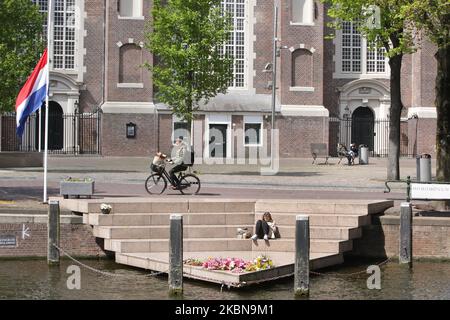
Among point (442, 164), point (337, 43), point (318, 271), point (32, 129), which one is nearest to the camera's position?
point (318, 271)

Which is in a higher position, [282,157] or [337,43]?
[337,43]

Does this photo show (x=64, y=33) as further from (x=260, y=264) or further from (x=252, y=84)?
(x=260, y=264)

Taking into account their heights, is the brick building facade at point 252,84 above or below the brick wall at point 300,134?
above

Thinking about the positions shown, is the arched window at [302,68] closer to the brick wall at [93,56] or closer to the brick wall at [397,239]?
the brick wall at [93,56]

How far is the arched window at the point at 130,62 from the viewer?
4844 centimetres

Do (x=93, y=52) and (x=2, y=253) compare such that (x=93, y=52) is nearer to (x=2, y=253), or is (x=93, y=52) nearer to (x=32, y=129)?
(x=32, y=129)

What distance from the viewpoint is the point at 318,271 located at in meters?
18.1

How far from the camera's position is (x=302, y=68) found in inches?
1969

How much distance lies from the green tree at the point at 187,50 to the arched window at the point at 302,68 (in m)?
13.3

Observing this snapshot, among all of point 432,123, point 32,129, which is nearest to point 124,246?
point 32,129

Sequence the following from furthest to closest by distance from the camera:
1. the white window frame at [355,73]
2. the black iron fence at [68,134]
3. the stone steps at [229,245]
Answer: the white window frame at [355,73] → the black iron fence at [68,134] → the stone steps at [229,245]

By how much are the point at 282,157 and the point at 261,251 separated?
3061 cm

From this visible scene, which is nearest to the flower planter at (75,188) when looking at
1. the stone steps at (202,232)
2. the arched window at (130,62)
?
the stone steps at (202,232)

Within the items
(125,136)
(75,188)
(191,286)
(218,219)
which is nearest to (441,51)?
(218,219)
